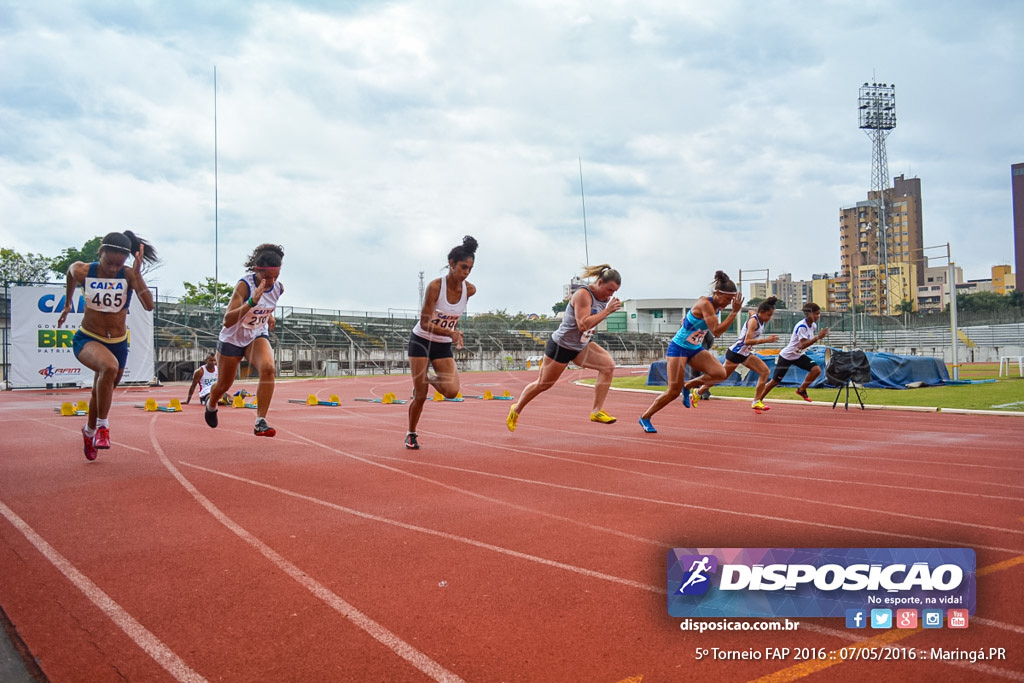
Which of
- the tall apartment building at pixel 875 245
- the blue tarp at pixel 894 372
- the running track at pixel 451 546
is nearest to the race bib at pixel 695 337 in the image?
the running track at pixel 451 546

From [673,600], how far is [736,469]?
3.84 meters

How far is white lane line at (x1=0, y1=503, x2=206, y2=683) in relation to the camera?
2506 millimetres

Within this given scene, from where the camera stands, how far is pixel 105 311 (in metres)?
6.91

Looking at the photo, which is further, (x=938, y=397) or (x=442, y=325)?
(x=938, y=397)

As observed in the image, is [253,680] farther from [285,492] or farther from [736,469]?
[736,469]

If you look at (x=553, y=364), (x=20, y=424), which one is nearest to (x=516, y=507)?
(x=553, y=364)

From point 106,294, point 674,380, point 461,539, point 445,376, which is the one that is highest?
point 106,294

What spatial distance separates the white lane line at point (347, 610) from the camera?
2506 millimetres

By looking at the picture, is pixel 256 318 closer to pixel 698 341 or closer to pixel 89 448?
pixel 89 448

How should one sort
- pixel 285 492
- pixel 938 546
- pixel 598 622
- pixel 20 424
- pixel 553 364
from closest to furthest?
pixel 598 622, pixel 938 546, pixel 285 492, pixel 553 364, pixel 20 424

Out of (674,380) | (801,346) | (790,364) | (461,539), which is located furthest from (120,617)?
(790,364)

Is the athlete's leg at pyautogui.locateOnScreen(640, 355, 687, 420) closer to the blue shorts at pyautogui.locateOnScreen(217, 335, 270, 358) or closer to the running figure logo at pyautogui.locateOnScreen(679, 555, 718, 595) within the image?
the blue shorts at pyautogui.locateOnScreen(217, 335, 270, 358)

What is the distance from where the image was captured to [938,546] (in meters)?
3.94

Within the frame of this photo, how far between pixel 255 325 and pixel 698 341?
5.79 meters
